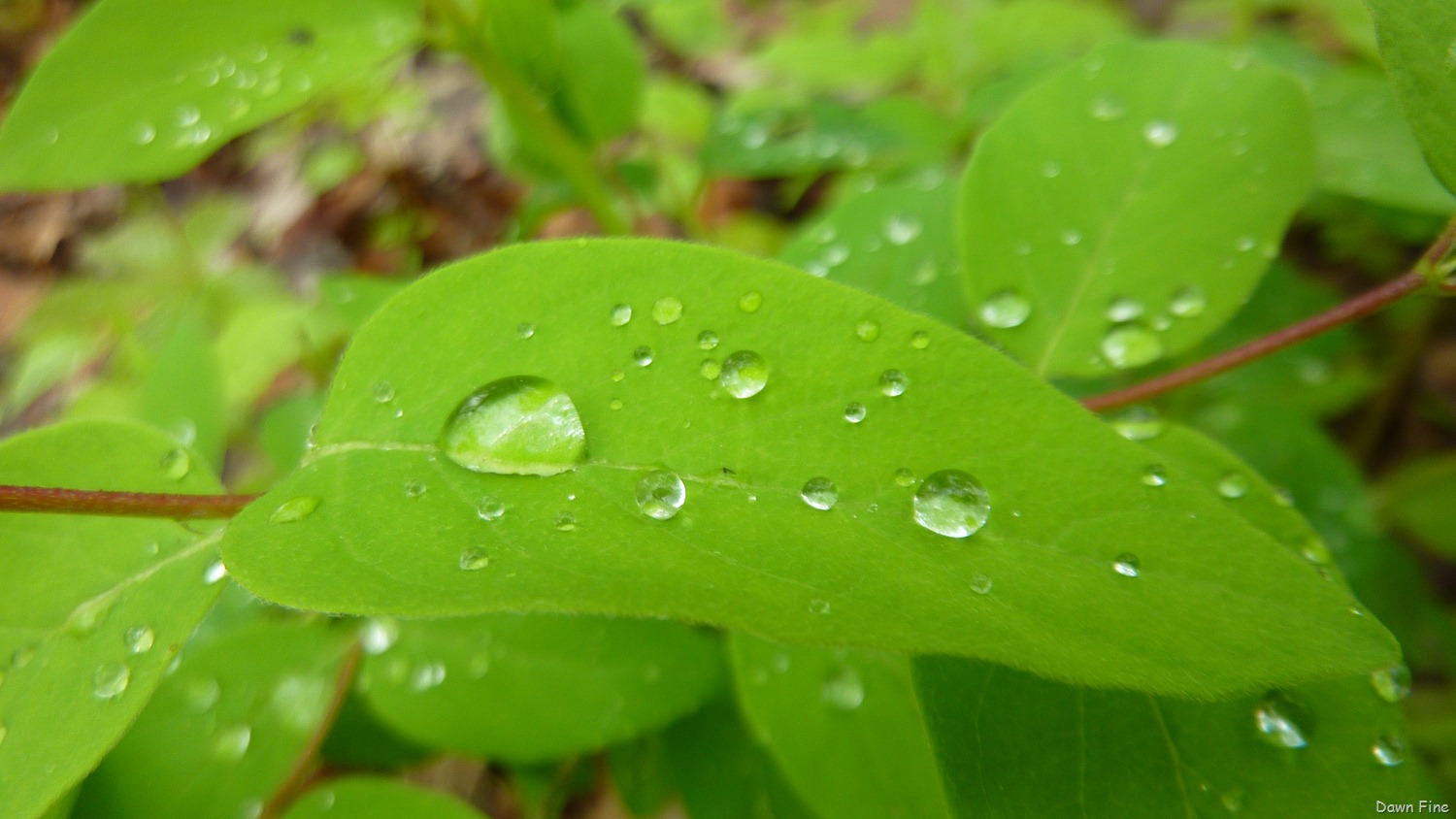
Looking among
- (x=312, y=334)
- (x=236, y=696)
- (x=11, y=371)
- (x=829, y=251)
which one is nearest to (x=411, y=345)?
(x=829, y=251)

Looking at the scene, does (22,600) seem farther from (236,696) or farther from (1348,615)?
(1348,615)

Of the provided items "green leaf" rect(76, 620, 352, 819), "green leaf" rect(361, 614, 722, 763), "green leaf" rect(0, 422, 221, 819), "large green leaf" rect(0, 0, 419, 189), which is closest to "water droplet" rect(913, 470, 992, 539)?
"green leaf" rect(0, 422, 221, 819)

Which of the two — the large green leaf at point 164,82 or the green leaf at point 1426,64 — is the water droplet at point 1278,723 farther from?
the large green leaf at point 164,82

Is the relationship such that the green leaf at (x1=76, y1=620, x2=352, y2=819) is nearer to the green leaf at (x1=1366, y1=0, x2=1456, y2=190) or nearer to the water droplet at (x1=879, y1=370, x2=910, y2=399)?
the water droplet at (x1=879, y1=370, x2=910, y2=399)

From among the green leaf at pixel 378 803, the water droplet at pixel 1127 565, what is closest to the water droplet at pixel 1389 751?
the water droplet at pixel 1127 565

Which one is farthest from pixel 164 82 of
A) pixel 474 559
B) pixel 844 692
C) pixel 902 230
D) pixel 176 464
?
pixel 844 692

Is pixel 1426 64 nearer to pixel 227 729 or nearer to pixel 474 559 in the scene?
pixel 474 559
